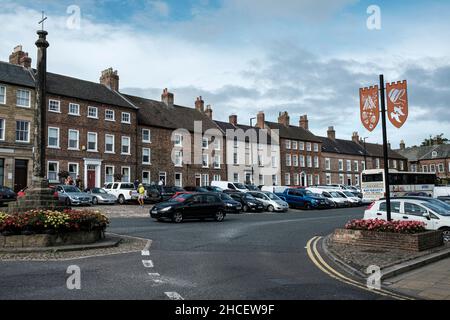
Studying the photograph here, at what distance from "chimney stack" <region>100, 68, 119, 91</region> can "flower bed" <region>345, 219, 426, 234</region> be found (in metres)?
39.5

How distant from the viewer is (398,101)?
1422 centimetres

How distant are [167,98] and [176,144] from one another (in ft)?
24.2

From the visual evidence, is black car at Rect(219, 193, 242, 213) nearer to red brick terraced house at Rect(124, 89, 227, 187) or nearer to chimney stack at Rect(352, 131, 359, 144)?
red brick terraced house at Rect(124, 89, 227, 187)

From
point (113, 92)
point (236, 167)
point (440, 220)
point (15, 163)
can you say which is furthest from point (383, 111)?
point (236, 167)

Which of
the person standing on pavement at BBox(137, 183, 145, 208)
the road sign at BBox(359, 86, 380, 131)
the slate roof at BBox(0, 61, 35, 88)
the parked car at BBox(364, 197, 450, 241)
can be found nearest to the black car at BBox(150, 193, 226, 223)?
the person standing on pavement at BBox(137, 183, 145, 208)

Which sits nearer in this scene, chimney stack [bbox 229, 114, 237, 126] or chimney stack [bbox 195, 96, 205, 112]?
chimney stack [bbox 195, 96, 205, 112]

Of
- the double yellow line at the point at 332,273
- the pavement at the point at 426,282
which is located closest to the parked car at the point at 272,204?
the double yellow line at the point at 332,273

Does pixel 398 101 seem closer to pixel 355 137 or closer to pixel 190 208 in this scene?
pixel 190 208

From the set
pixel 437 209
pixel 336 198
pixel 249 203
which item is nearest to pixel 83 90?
pixel 249 203

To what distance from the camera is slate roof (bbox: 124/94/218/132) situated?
5009cm

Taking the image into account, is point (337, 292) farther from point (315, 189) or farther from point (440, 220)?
point (315, 189)

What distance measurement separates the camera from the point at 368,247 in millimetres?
13492

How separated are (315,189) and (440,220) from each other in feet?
108

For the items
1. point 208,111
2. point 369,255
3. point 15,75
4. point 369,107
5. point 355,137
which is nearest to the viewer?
point 369,255
